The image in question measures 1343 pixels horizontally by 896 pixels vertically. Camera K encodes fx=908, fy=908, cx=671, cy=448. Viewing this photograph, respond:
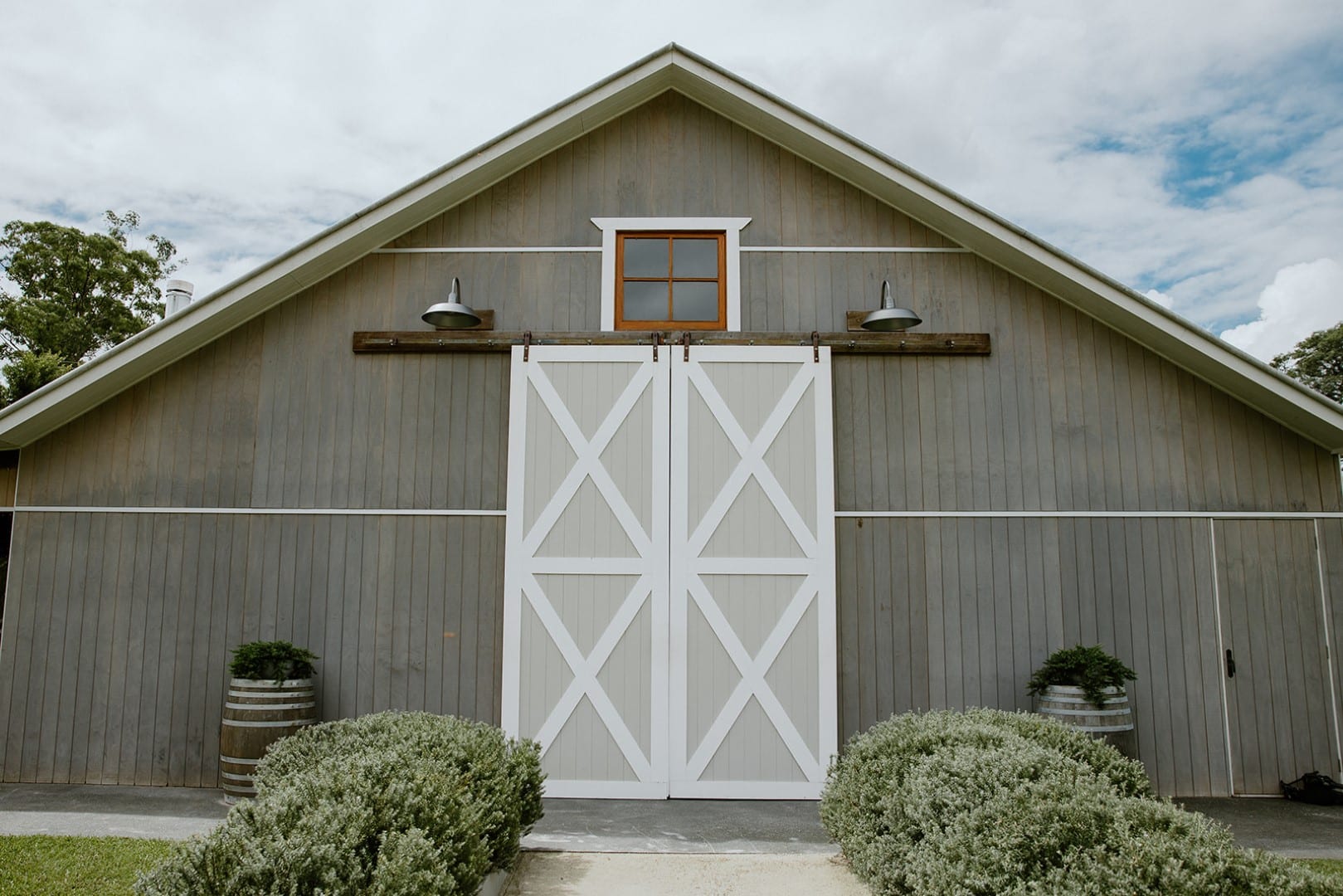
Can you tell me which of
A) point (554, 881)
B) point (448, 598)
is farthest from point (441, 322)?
point (554, 881)

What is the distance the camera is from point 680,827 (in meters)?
6.01

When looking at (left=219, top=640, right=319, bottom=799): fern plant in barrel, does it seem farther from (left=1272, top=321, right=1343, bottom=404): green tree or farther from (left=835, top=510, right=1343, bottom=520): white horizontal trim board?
(left=1272, top=321, right=1343, bottom=404): green tree

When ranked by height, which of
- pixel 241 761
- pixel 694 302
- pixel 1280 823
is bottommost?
pixel 1280 823

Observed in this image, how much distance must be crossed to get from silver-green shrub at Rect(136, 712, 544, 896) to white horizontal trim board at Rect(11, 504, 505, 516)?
8.08ft

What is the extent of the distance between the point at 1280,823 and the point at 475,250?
7.41 meters

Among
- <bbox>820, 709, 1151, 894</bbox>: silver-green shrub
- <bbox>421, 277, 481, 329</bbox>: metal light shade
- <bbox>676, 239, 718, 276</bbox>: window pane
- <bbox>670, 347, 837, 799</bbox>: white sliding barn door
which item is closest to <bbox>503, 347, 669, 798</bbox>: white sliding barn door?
<bbox>670, 347, 837, 799</bbox>: white sliding barn door

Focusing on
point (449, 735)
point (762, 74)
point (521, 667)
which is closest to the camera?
point (449, 735)

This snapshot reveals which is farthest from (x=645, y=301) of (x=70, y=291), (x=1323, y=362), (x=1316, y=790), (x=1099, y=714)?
(x=1323, y=362)

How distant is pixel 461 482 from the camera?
7371 millimetres

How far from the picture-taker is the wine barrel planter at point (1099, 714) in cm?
630

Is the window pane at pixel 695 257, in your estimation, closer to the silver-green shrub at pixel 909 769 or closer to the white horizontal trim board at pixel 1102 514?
the white horizontal trim board at pixel 1102 514

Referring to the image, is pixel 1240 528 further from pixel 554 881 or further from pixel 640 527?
pixel 554 881

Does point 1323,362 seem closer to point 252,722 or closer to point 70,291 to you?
point 252,722

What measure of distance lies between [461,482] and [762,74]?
4504 mm
